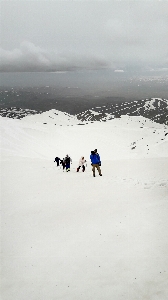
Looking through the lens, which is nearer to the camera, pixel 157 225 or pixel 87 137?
pixel 157 225

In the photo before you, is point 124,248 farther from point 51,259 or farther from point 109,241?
point 51,259

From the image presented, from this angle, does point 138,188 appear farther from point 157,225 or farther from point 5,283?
point 5,283

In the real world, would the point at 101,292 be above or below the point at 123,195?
below

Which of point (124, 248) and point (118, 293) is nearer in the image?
point (118, 293)

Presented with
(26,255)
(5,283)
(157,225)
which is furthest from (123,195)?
(5,283)

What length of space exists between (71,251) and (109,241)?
98cm

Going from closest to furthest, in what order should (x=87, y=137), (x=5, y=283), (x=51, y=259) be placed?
1. (x=5, y=283)
2. (x=51, y=259)
3. (x=87, y=137)

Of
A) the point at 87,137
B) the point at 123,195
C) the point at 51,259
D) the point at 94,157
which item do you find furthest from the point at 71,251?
the point at 87,137

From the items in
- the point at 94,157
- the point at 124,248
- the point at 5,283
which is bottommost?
the point at 5,283

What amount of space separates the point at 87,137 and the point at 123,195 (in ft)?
147

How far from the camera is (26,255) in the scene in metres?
5.27

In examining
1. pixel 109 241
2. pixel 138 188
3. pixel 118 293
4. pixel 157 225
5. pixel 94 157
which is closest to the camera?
pixel 118 293

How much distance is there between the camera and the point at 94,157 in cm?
1180

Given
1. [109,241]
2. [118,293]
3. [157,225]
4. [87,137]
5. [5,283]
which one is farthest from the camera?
[87,137]
